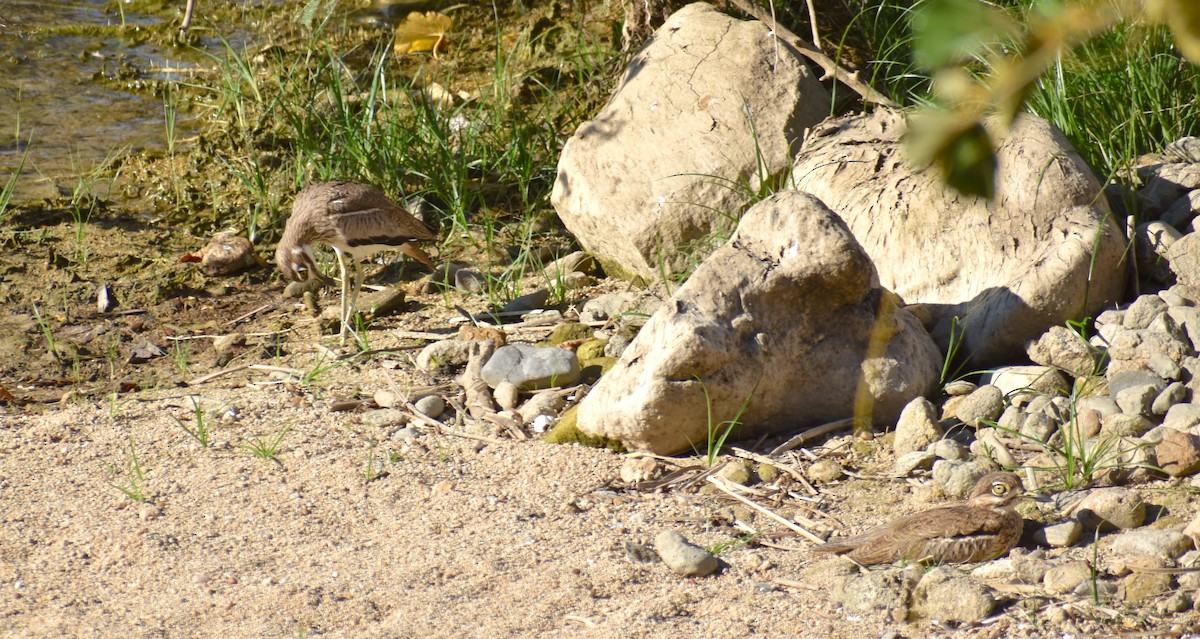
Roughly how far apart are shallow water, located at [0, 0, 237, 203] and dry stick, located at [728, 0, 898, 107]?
12.0 ft

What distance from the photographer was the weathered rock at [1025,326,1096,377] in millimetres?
4035

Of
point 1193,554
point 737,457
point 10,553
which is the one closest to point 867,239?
point 737,457

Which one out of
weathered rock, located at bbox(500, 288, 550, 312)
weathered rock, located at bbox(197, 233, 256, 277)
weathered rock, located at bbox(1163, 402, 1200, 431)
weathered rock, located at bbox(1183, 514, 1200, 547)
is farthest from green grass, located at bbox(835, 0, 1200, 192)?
weathered rock, located at bbox(197, 233, 256, 277)

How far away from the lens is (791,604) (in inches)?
122

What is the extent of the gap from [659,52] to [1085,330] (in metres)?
2.48

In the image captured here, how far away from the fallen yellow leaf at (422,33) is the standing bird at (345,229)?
226 centimetres

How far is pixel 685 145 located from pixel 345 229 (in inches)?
61.7

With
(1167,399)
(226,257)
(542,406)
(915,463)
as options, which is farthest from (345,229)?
(1167,399)

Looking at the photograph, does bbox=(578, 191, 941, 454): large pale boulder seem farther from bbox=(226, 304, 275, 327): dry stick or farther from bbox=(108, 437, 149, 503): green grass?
bbox=(226, 304, 275, 327): dry stick

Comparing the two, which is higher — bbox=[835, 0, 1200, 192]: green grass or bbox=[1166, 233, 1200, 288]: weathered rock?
bbox=[835, 0, 1200, 192]: green grass

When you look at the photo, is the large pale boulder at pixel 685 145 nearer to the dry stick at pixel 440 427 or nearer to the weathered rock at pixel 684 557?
the dry stick at pixel 440 427

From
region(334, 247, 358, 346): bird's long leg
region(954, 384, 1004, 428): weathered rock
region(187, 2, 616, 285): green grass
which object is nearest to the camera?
region(954, 384, 1004, 428): weathered rock

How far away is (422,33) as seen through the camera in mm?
7703

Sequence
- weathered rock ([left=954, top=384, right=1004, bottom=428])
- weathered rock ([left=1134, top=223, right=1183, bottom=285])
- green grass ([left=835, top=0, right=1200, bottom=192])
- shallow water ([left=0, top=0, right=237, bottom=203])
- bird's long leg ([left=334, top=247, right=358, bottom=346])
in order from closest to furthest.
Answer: weathered rock ([left=954, top=384, right=1004, bottom=428]) → weathered rock ([left=1134, top=223, right=1183, bottom=285]) → green grass ([left=835, top=0, right=1200, bottom=192]) → bird's long leg ([left=334, top=247, right=358, bottom=346]) → shallow water ([left=0, top=0, right=237, bottom=203])
